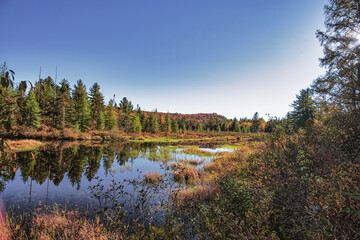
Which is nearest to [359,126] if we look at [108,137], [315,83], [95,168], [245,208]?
[245,208]

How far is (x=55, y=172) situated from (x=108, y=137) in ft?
102

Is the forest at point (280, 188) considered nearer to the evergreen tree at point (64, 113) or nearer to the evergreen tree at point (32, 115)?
the evergreen tree at point (32, 115)

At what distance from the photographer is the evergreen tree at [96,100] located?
52969 mm

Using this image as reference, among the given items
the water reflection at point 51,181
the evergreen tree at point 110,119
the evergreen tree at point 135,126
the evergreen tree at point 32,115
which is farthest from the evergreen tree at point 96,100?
the water reflection at point 51,181

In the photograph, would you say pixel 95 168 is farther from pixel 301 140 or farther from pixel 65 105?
pixel 65 105

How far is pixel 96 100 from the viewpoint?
5488cm

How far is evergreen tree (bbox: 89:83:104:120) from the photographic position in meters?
53.0

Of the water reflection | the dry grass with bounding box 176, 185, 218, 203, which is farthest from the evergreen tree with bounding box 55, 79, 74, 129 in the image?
the dry grass with bounding box 176, 185, 218, 203

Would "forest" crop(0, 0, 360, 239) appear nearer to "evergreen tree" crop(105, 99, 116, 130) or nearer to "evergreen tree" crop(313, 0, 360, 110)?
"evergreen tree" crop(313, 0, 360, 110)

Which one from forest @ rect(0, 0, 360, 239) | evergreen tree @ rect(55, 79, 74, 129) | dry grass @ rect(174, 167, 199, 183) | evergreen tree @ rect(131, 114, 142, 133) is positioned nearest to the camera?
forest @ rect(0, 0, 360, 239)

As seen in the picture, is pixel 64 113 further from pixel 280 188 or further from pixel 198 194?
pixel 280 188

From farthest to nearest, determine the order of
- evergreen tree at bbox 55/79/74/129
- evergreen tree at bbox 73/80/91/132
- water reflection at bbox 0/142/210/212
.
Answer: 1. evergreen tree at bbox 73/80/91/132
2. evergreen tree at bbox 55/79/74/129
3. water reflection at bbox 0/142/210/212

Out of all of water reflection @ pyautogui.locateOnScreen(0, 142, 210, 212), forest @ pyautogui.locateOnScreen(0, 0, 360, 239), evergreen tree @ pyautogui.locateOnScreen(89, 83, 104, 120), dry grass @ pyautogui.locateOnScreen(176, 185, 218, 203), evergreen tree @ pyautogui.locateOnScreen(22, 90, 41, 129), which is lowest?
water reflection @ pyautogui.locateOnScreen(0, 142, 210, 212)

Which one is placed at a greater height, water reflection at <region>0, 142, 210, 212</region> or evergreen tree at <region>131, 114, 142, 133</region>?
evergreen tree at <region>131, 114, 142, 133</region>
